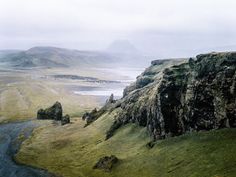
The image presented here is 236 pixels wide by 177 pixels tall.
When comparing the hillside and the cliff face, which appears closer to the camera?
the hillside

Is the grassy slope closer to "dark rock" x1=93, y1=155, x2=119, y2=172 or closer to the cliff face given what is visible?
"dark rock" x1=93, y1=155, x2=119, y2=172

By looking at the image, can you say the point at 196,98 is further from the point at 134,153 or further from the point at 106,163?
the point at 106,163

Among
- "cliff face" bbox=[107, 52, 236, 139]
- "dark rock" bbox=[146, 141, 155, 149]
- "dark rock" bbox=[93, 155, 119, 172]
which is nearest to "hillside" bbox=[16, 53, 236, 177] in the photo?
"cliff face" bbox=[107, 52, 236, 139]

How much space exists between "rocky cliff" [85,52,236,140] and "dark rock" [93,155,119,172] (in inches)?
626

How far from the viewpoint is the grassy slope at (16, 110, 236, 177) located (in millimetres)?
105938

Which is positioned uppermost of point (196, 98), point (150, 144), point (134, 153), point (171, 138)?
point (196, 98)

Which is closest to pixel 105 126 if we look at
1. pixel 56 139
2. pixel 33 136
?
pixel 56 139

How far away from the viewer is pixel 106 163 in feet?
440

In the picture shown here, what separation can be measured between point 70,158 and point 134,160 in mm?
30418

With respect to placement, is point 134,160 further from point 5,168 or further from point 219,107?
point 5,168

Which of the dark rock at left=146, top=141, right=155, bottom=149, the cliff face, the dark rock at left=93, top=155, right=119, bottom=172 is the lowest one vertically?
the dark rock at left=93, top=155, right=119, bottom=172

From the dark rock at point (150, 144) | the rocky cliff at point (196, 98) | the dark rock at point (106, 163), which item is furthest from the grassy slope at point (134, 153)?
the rocky cliff at point (196, 98)

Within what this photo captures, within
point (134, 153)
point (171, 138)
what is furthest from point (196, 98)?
point (134, 153)

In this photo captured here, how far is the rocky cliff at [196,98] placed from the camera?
375ft
